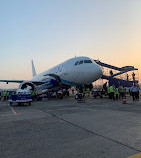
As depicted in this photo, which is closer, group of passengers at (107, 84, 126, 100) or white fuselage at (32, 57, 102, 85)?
group of passengers at (107, 84, 126, 100)

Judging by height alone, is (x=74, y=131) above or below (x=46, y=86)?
below

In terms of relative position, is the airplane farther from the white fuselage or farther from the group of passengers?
the group of passengers

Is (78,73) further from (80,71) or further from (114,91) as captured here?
(114,91)

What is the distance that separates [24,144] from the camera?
3.70 m

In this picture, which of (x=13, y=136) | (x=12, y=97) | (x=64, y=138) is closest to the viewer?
(x=64, y=138)

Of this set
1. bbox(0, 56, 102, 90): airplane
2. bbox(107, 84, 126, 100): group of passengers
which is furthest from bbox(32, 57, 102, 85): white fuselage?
bbox(107, 84, 126, 100): group of passengers

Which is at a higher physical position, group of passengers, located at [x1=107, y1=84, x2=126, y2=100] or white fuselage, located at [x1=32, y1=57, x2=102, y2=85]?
white fuselage, located at [x1=32, y1=57, x2=102, y2=85]

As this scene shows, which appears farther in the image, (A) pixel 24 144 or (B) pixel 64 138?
(B) pixel 64 138

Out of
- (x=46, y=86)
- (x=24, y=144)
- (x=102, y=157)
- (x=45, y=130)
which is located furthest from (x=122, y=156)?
(x=46, y=86)

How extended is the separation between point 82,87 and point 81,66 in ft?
9.38

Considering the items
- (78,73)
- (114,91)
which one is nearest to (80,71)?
(78,73)

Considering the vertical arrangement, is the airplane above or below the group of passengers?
above

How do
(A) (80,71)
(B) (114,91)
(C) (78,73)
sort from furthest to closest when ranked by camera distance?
(C) (78,73) < (A) (80,71) < (B) (114,91)

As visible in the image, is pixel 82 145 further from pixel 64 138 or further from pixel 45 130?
pixel 45 130
